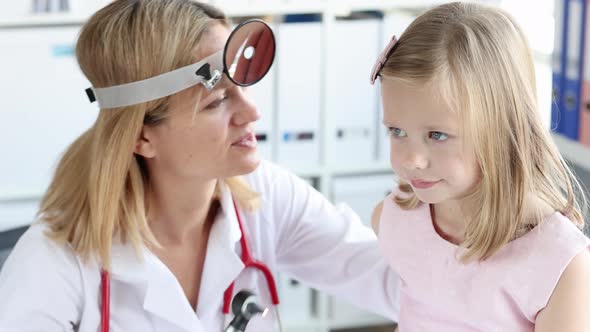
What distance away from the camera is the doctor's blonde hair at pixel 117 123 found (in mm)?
1549

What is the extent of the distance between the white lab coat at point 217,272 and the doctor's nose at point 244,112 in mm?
Answer: 198

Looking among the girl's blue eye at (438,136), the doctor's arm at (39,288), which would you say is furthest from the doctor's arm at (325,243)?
the girl's blue eye at (438,136)

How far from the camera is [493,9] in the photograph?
4.25 ft

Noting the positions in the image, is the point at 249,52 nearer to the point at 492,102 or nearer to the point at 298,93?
the point at 492,102

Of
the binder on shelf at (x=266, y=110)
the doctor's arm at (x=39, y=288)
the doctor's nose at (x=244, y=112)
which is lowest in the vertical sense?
the binder on shelf at (x=266, y=110)

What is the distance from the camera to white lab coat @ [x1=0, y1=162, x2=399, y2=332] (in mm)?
1553

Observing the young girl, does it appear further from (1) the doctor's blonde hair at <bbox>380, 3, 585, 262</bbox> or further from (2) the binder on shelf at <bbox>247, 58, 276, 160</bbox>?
(2) the binder on shelf at <bbox>247, 58, 276, 160</bbox>

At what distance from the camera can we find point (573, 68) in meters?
2.43

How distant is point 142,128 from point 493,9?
619 mm

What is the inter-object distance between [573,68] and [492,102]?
1277 millimetres

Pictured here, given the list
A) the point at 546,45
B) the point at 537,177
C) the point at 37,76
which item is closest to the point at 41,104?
the point at 37,76

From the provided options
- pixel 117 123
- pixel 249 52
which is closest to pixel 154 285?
pixel 117 123

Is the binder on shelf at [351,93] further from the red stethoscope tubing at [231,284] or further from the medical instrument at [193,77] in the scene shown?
the medical instrument at [193,77]

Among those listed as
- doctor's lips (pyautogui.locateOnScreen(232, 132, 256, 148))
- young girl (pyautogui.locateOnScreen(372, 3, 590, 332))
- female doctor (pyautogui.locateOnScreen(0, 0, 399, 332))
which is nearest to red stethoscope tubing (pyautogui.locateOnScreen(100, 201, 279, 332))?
female doctor (pyautogui.locateOnScreen(0, 0, 399, 332))
